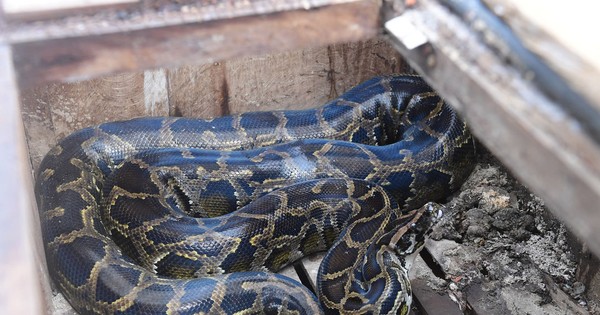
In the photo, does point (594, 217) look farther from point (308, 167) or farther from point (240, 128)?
point (240, 128)

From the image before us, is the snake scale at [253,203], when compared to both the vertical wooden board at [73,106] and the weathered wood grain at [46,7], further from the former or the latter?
the weathered wood grain at [46,7]

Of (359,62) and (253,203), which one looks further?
(359,62)

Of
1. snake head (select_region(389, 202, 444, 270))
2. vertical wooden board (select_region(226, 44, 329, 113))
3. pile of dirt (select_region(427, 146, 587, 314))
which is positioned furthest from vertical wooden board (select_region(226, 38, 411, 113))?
snake head (select_region(389, 202, 444, 270))

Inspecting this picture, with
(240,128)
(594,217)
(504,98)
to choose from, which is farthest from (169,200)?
(594,217)

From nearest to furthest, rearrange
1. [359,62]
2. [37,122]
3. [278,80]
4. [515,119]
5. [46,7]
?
[515,119] → [46,7] → [37,122] → [278,80] → [359,62]

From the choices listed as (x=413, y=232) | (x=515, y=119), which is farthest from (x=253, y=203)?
(x=515, y=119)

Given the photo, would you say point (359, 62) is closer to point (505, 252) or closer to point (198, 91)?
point (198, 91)

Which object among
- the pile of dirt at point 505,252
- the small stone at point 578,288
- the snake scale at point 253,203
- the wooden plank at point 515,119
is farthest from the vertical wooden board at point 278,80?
the wooden plank at point 515,119
